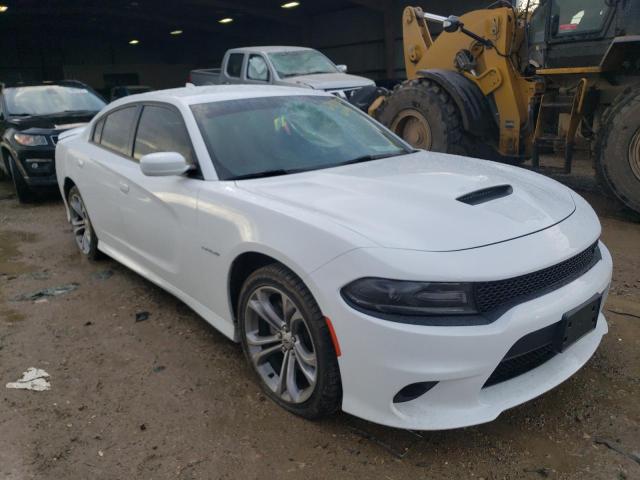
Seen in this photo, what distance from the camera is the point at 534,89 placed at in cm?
629

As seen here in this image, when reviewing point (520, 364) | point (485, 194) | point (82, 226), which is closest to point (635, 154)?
point (485, 194)

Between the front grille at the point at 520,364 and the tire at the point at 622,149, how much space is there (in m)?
3.64

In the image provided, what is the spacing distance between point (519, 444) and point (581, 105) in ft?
14.7

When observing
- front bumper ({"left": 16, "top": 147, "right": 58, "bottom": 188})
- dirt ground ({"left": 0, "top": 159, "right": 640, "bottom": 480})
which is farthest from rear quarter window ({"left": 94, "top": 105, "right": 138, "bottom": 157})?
front bumper ({"left": 16, "top": 147, "right": 58, "bottom": 188})

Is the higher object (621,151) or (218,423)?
(621,151)

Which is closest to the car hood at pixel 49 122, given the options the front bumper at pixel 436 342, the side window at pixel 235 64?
the side window at pixel 235 64

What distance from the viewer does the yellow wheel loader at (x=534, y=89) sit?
5348 millimetres

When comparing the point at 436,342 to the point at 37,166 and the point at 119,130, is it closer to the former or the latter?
the point at 119,130

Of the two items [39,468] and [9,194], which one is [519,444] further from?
[9,194]

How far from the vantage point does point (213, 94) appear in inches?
145

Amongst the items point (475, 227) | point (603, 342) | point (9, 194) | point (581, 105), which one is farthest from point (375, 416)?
point (9, 194)

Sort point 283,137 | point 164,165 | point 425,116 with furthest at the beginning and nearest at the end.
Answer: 1. point 425,116
2. point 283,137
3. point 164,165

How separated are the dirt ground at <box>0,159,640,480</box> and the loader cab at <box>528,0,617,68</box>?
2.99 metres

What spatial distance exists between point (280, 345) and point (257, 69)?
9347 mm
